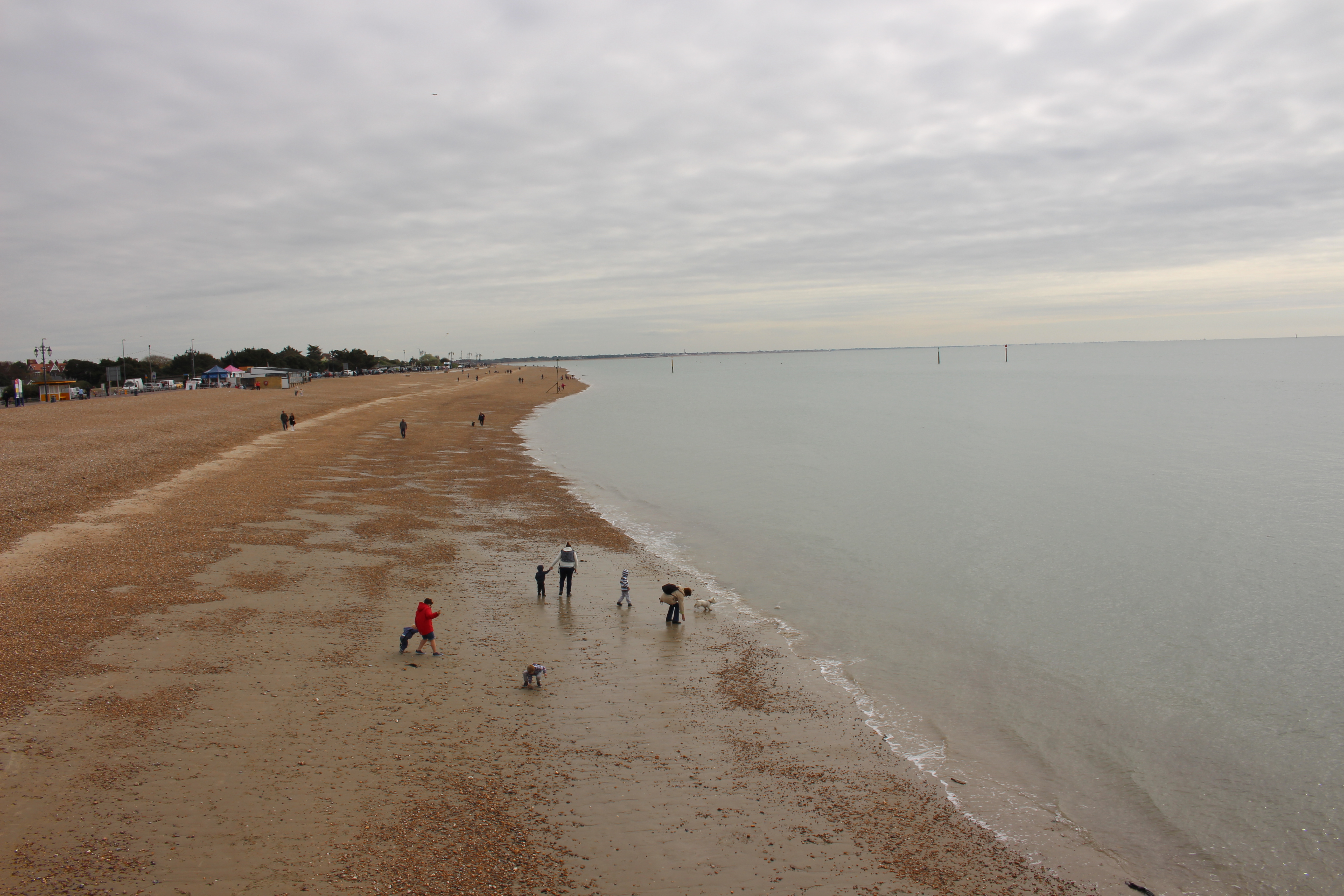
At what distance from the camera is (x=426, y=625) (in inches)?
539

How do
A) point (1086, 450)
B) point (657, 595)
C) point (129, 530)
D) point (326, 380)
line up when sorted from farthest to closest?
point (326, 380) → point (1086, 450) → point (129, 530) → point (657, 595)

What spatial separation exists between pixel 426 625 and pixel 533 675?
2.50 m

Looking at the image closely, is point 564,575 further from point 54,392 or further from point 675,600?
point 54,392

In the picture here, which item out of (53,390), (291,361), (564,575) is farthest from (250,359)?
(564,575)

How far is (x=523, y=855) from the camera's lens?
27.9ft

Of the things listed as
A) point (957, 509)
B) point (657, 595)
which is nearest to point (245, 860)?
point (657, 595)

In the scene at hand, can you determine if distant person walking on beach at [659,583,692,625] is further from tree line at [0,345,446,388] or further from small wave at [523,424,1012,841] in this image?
tree line at [0,345,446,388]

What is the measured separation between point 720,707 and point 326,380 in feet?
549

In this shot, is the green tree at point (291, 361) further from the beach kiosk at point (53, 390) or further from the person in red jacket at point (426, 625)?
the person in red jacket at point (426, 625)

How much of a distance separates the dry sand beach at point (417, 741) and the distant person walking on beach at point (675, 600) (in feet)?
1.47

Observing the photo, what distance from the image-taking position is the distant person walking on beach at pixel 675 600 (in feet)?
53.0

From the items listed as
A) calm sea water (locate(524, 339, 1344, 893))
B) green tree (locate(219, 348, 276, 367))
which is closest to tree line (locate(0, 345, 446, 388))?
green tree (locate(219, 348, 276, 367))

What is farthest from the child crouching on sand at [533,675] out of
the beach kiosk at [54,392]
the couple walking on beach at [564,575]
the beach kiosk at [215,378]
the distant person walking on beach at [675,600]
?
the beach kiosk at [215,378]

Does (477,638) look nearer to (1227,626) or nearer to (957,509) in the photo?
(1227,626)
